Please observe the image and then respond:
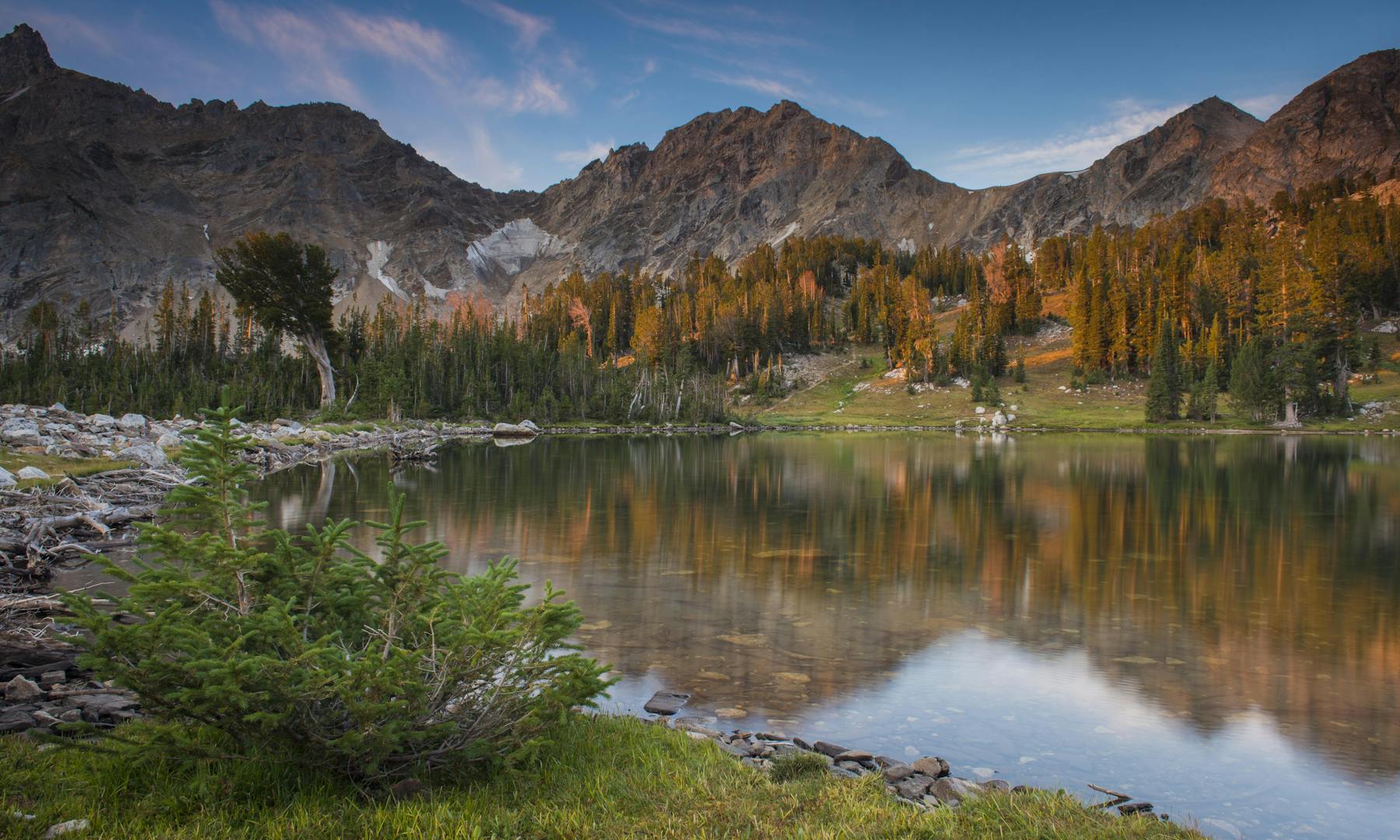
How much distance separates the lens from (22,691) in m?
7.35

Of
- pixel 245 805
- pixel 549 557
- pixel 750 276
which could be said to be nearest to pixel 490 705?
pixel 245 805

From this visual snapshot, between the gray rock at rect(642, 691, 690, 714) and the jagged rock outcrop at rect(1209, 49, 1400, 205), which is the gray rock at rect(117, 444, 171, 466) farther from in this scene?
the jagged rock outcrop at rect(1209, 49, 1400, 205)

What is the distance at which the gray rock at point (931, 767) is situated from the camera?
7023 mm

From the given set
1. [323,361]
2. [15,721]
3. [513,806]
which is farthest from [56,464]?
[323,361]

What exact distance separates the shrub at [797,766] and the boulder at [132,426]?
44761 millimetres

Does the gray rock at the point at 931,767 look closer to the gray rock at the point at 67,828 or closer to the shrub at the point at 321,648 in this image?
the shrub at the point at 321,648

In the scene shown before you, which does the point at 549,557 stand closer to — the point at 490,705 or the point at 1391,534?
the point at 490,705

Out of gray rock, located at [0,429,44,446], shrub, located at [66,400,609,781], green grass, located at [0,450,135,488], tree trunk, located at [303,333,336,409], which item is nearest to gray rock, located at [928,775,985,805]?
shrub, located at [66,400,609,781]

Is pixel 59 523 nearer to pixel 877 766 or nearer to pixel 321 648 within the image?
pixel 321 648

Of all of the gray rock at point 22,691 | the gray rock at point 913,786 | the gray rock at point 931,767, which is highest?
the gray rock at point 22,691

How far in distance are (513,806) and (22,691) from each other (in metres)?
5.75

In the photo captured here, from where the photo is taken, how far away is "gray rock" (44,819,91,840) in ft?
14.6

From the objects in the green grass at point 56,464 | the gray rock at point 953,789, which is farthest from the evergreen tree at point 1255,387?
the green grass at point 56,464

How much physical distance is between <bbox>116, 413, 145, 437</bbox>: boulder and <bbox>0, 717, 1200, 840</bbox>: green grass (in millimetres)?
42676
